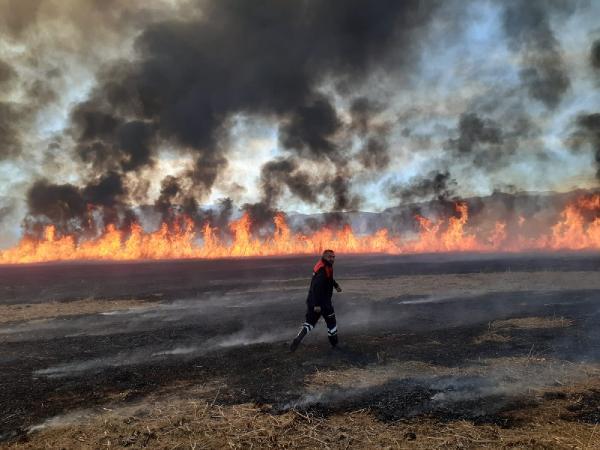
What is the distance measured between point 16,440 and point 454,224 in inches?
2877

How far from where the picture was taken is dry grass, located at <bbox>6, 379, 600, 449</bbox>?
214 inches

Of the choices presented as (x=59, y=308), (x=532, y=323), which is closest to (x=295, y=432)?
(x=532, y=323)

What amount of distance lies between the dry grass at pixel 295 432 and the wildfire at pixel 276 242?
64.5 meters

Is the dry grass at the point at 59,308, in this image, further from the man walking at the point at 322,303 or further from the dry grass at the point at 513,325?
the dry grass at the point at 513,325

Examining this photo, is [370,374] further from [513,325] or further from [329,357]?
[513,325]

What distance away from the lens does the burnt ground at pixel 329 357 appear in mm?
6945

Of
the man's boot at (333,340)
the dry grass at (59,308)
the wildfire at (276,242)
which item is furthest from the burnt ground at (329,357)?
the wildfire at (276,242)

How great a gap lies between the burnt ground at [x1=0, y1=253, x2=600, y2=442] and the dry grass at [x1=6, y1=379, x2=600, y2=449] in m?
0.27

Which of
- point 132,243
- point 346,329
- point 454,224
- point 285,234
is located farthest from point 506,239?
point 346,329

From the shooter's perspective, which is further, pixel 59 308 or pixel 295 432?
pixel 59 308

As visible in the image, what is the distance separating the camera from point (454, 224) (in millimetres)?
72062

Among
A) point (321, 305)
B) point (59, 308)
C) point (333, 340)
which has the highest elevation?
point (321, 305)

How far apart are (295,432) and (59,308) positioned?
63.4 ft

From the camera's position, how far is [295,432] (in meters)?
5.89
